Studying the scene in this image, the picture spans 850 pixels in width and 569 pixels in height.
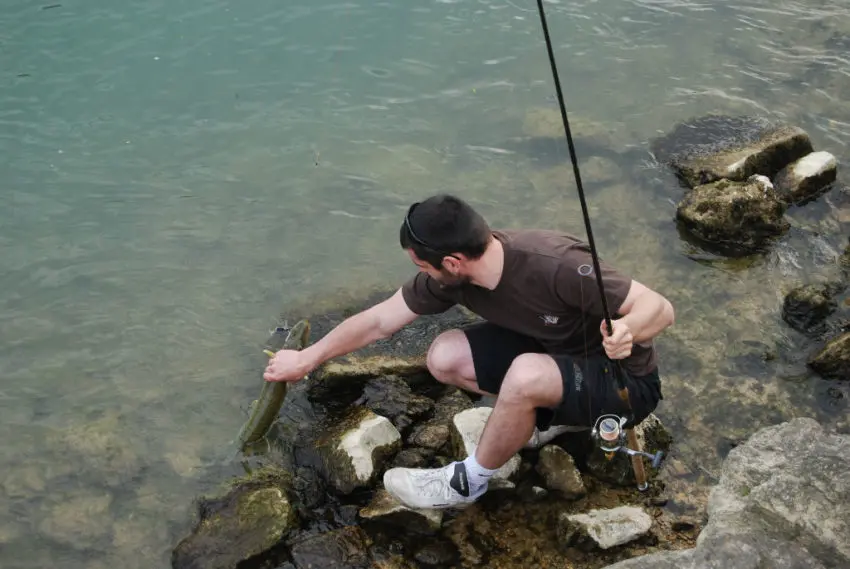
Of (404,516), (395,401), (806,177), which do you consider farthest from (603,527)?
(806,177)

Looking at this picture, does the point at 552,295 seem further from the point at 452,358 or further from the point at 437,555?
the point at 437,555

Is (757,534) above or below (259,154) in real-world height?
above

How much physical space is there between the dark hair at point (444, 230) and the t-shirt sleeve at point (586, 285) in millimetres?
460

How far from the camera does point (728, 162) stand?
8.16 metres

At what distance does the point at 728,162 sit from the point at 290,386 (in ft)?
16.2

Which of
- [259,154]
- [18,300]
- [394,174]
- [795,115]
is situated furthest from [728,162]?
[18,300]

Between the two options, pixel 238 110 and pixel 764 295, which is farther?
pixel 238 110

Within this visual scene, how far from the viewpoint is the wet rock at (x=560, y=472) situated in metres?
4.88

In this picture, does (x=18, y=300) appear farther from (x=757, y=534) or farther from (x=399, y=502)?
(x=757, y=534)

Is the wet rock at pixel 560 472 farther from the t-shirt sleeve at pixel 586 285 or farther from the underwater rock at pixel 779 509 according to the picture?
the t-shirt sleeve at pixel 586 285

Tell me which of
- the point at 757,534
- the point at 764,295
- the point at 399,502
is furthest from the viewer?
the point at 764,295

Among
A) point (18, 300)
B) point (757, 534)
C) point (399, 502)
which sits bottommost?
point (18, 300)

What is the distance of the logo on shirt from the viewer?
4.52 metres

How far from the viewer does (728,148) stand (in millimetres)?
8578
